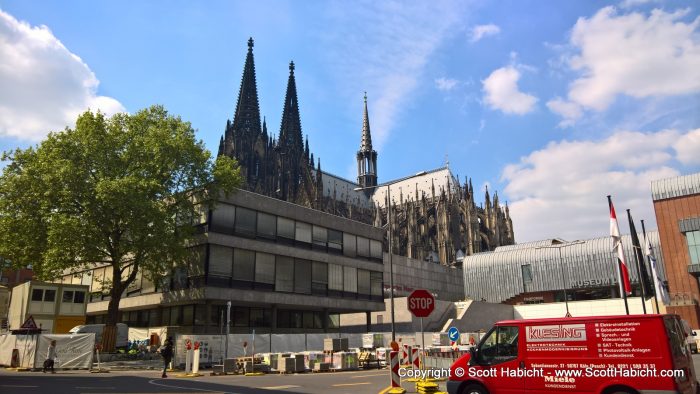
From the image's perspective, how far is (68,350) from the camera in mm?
24672

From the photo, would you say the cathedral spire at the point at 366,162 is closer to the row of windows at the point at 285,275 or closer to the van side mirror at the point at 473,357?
the row of windows at the point at 285,275

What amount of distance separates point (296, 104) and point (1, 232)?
102 m

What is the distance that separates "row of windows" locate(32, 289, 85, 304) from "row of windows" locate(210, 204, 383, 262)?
1533cm

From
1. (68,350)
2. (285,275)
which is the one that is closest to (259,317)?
(285,275)

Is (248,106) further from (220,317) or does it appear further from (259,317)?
(220,317)

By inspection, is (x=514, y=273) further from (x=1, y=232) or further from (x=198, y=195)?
(x=1, y=232)

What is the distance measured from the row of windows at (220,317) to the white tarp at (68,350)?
9.42 m

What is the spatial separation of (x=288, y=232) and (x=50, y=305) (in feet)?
62.9

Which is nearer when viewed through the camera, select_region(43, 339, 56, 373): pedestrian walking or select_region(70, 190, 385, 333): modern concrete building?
select_region(43, 339, 56, 373): pedestrian walking

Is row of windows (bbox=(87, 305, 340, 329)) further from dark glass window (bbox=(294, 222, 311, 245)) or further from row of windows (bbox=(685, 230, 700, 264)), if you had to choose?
row of windows (bbox=(685, 230, 700, 264))

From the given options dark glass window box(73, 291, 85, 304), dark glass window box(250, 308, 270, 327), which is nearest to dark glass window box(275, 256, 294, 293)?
dark glass window box(250, 308, 270, 327)

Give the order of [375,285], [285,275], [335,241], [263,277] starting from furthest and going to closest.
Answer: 1. [375,285]
2. [335,241]
3. [285,275]
4. [263,277]

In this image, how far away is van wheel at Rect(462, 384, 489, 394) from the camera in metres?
11.5

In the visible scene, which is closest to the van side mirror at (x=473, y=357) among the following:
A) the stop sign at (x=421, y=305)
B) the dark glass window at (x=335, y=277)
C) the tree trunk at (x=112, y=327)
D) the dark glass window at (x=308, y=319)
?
the stop sign at (x=421, y=305)
